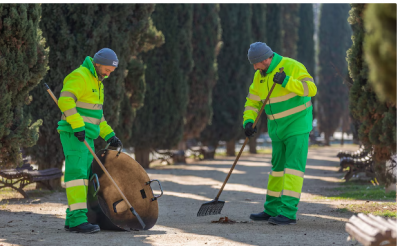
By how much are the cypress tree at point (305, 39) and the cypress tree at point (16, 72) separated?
90.2ft

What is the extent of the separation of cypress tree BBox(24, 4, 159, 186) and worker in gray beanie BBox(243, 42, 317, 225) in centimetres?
484

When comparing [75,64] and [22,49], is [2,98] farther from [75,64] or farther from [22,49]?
[75,64]

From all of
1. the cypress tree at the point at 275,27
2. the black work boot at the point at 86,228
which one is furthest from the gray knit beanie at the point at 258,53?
the cypress tree at the point at 275,27

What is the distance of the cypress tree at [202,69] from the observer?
63.9ft

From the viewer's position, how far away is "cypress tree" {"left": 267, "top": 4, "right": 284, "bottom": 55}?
2695 centimetres

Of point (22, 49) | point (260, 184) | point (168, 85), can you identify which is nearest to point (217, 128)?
point (168, 85)

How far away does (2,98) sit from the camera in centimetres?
688

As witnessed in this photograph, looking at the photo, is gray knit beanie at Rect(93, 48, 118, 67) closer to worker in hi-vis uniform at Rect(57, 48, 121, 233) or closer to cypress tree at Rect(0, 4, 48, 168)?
Result: worker in hi-vis uniform at Rect(57, 48, 121, 233)

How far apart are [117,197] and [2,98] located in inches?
81.3

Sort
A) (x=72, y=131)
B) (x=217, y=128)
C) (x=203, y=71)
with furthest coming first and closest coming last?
1. (x=217, y=128)
2. (x=203, y=71)
3. (x=72, y=131)

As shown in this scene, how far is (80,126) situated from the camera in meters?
5.48

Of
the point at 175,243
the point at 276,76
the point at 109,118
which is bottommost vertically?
the point at 175,243

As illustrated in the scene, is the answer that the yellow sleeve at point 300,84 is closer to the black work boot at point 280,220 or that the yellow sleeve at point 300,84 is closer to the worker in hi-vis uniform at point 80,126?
the black work boot at point 280,220

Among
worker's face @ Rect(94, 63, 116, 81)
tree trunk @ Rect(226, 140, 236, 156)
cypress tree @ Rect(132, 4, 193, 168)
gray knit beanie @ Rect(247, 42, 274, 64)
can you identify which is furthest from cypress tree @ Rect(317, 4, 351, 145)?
worker's face @ Rect(94, 63, 116, 81)
